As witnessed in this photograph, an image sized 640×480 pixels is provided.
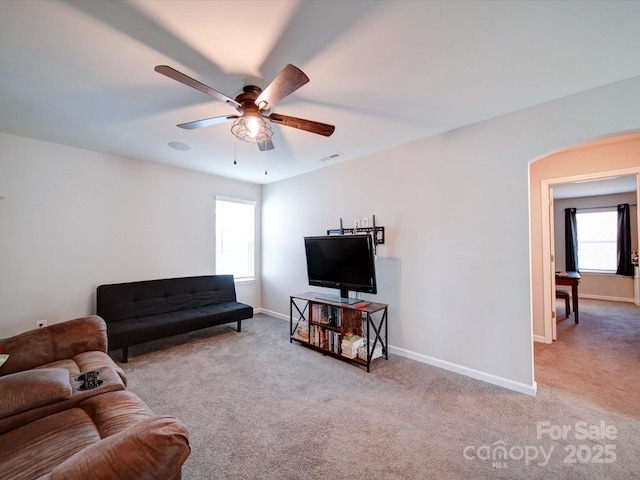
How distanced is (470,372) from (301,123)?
111 inches

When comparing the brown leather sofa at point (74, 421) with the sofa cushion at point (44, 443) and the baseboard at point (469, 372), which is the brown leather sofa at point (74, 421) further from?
the baseboard at point (469, 372)

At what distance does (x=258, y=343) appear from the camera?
3.51m

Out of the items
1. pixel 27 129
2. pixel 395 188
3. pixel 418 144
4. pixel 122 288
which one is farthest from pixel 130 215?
pixel 418 144

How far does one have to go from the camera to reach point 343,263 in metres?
3.24

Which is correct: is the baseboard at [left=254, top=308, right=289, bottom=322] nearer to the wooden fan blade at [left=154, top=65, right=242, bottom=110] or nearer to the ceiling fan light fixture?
the ceiling fan light fixture

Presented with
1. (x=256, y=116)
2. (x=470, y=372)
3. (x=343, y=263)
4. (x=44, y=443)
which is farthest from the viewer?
(x=343, y=263)

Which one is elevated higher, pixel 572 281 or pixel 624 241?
pixel 624 241

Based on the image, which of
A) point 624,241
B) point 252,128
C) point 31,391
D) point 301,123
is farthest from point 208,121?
point 624,241

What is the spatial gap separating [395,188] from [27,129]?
13.3ft

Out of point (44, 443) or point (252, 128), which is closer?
point (44, 443)

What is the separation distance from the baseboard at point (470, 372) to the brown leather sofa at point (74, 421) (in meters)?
2.57

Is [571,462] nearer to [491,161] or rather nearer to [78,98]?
[491,161]

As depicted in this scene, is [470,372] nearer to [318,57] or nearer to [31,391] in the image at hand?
[318,57]

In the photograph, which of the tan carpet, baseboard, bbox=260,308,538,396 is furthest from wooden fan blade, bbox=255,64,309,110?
the tan carpet
